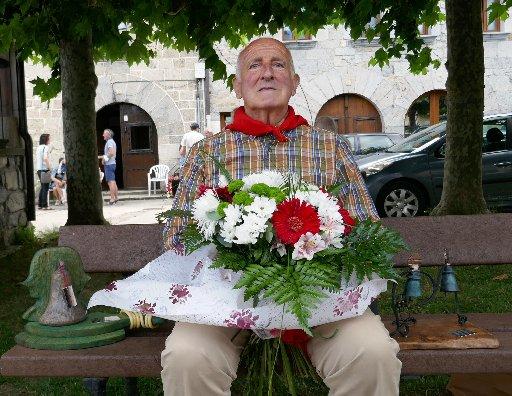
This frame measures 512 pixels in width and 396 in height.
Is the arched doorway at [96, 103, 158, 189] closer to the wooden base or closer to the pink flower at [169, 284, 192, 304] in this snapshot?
the wooden base

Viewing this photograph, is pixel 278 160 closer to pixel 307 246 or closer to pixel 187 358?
pixel 307 246

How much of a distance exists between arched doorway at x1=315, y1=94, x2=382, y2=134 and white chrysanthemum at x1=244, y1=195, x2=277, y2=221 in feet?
61.7

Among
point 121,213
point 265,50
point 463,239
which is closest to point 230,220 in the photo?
point 265,50

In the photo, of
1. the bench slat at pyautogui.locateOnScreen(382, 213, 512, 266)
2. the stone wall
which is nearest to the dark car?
the stone wall

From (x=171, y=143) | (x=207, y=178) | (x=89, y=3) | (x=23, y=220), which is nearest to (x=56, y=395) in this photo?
(x=207, y=178)

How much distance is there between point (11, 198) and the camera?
909cm

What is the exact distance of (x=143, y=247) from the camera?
369 centimetres

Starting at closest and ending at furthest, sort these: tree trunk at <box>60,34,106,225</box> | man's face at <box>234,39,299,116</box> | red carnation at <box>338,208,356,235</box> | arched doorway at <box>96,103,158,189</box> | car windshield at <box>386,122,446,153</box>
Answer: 1. red carnation at <box>338,208,356,235</box>
2. man's face at <box>234,39,299,116</box>
3. tree trunk at <box>60,34,106,225</box>
4. car windshield at <box>386,122,446,153</box>
5. arched doorway at <box>96,103,158,189</box>

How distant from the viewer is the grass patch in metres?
4.04

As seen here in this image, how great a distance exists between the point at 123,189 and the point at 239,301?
1988 cm

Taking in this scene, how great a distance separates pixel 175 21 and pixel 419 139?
4.90 m

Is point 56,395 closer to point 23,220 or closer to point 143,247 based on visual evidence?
point 143,247

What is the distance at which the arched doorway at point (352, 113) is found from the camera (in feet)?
69.1

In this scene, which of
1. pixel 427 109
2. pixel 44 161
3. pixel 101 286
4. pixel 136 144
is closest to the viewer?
pixel 101 286
